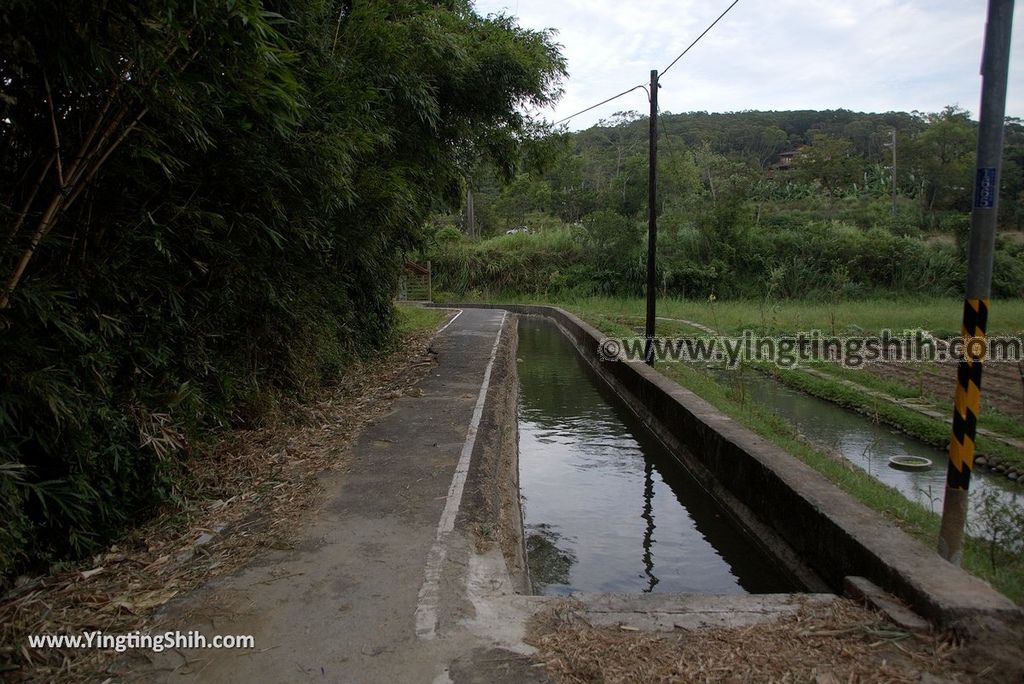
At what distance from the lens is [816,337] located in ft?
55.3

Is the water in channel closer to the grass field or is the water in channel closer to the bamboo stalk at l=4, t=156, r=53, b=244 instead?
the bamboo stalk at l=4, t=156, r=53, b=244

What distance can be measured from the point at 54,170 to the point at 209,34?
115cm

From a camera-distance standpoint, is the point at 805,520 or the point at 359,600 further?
the point at 805,520

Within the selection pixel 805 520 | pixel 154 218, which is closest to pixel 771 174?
pixel 805 520

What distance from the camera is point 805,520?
521 cm

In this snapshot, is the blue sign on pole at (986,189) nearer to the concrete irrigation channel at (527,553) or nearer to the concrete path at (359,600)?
the concrete irrigation channel at (527,553)

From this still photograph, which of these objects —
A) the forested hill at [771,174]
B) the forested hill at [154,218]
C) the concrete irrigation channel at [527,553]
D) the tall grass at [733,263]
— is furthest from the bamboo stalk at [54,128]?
the tall grass at [733,263]

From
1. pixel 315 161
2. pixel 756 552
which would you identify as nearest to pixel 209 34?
pixel 315 161

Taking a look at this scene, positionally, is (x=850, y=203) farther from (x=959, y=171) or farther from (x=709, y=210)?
(x=709, y=210)

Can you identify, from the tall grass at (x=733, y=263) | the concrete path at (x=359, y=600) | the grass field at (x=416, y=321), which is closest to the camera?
the concrete path at (x=359, y=600)

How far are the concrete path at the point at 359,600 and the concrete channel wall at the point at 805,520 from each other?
222cm

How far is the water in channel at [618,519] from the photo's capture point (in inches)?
224

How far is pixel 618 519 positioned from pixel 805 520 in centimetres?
220

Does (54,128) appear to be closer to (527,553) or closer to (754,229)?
(527,553)
